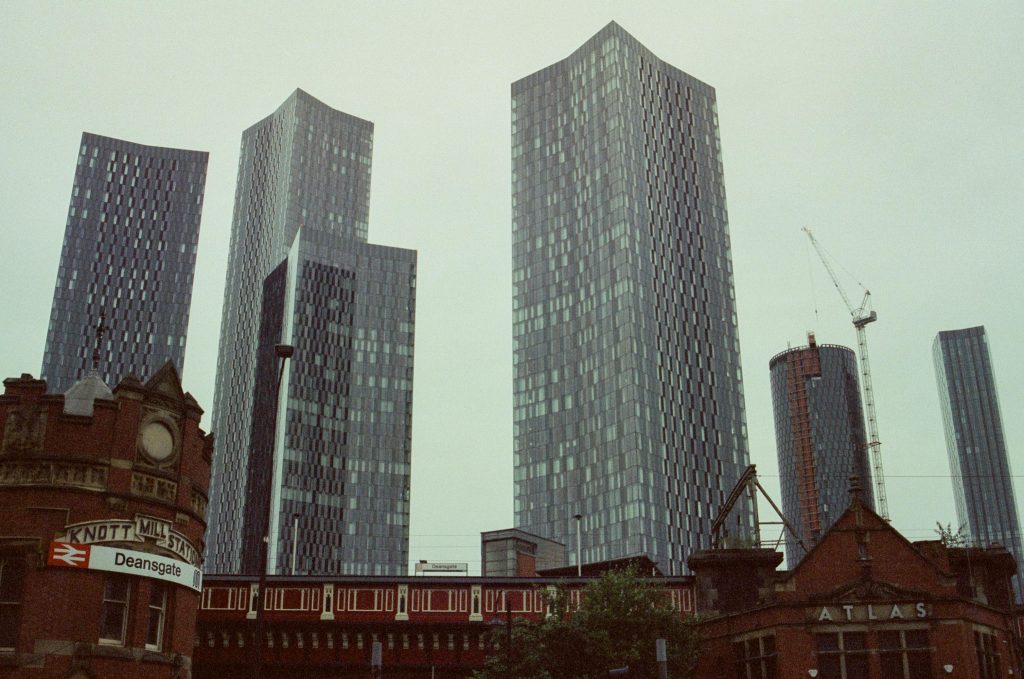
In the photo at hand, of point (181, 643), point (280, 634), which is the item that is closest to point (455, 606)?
point (280, 634)

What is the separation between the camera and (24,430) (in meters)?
41.2

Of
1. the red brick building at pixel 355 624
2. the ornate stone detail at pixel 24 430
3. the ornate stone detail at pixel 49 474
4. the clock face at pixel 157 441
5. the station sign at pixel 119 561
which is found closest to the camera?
the station sign at pixel 119 561

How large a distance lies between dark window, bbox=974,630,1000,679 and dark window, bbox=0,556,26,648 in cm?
4214

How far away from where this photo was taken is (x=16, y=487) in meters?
40.3

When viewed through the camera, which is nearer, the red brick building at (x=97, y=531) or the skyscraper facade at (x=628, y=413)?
the red brick building at (x=97, y=531)

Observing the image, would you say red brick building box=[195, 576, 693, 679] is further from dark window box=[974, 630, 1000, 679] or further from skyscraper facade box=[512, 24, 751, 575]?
skyscraper facade box=[512, 24, 751, 575]

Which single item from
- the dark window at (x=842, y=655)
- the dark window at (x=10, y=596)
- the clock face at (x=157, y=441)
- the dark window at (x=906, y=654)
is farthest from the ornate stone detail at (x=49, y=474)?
the dark window at (x=906, y=654)

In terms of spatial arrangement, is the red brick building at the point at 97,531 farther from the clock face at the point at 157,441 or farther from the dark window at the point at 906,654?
the dark window at the point at 906,654

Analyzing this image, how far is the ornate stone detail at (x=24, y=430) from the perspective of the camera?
4088cm

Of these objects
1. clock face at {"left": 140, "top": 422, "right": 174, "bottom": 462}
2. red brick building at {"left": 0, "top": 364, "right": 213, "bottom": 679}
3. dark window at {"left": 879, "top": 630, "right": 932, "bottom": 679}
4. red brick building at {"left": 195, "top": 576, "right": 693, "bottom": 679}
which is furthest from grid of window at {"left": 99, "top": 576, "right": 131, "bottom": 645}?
dark window at {"left": 879, "top": 630, "right": 932, "bottom": 679}

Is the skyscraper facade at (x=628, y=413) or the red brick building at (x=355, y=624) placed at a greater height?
the skyscraper facade at (x=628, y=413)

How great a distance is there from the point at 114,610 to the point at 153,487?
17.4 ft

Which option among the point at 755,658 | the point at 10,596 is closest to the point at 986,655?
the point at 755,658

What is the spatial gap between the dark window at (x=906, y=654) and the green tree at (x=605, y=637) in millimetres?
9232
